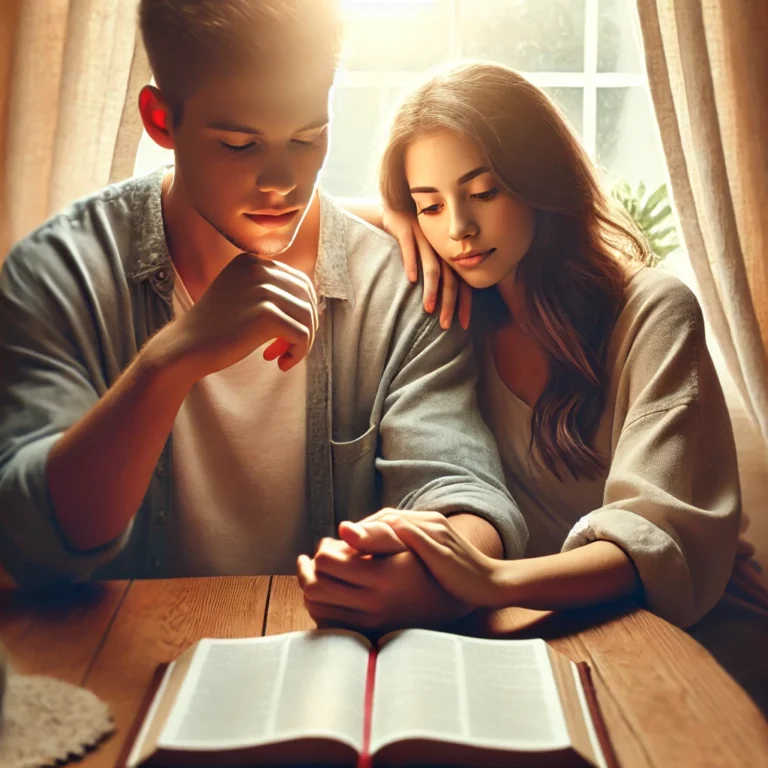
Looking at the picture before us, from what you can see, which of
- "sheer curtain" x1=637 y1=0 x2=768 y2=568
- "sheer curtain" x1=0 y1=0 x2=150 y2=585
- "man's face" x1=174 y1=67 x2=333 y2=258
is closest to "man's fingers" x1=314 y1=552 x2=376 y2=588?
"man's face" x1=174 y1=67 x2=333 y2=258

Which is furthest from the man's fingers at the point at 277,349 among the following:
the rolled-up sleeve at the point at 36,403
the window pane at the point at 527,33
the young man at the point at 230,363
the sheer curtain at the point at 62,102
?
the window pane at the point at 527,33

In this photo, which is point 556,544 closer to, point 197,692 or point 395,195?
point 395,195

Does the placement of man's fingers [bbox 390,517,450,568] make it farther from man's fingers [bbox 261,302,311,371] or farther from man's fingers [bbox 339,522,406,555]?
man's fingers [bbox 261,302,311,371]

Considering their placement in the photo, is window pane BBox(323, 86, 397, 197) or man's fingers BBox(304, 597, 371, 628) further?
window pane BBox(323, 86, 397, 197)

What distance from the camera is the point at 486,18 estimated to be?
1.64 m

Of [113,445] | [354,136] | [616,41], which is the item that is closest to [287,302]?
[113,445]

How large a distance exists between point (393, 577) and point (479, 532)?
0.54 ft

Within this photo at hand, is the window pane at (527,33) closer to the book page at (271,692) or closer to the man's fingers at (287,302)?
the man's fingers at (287,302)

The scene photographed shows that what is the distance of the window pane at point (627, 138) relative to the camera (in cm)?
170

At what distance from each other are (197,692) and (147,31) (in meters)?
0.73

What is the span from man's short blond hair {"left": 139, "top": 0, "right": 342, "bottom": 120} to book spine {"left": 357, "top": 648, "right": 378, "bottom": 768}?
64 centimetres

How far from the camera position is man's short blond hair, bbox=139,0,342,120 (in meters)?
1.08

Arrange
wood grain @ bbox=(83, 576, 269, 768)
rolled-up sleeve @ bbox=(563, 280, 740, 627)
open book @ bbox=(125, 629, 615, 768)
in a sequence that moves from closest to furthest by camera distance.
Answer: open book @ bbox=(125, 629, 615, 768)
wood grain @ bbox=(83, 576, 269, 768)
rolled-up sleeve @ bbox=(563, 280, 740, 627)

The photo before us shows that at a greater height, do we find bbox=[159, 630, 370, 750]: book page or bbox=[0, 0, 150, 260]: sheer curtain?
bbox=[0, 0, 150, 260]: sheer curtain
